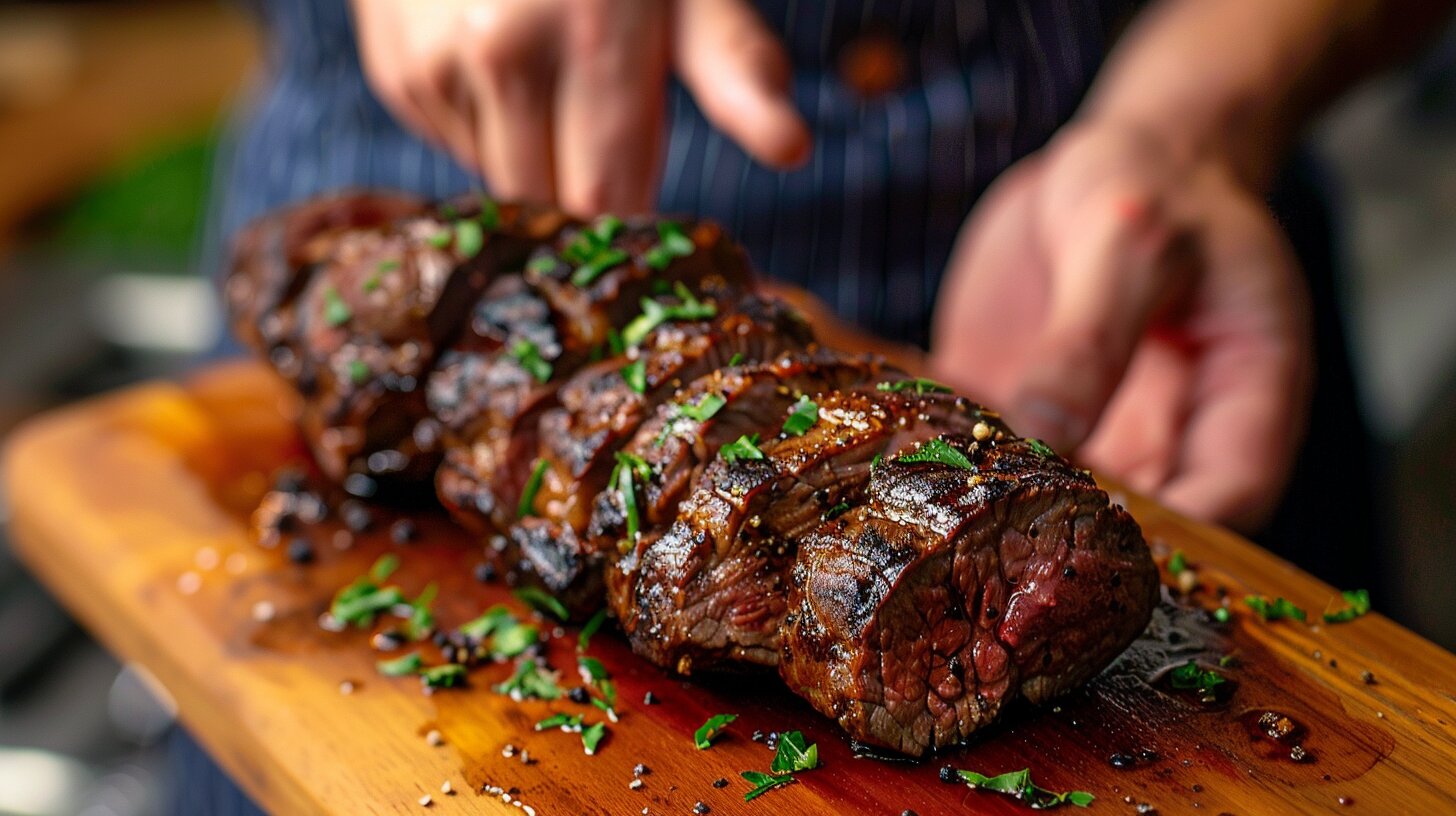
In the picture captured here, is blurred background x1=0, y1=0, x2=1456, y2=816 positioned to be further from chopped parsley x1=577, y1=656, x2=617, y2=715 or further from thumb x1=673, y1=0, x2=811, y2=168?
chopped parsley x1=577, y1=656, x2=617, y2=715

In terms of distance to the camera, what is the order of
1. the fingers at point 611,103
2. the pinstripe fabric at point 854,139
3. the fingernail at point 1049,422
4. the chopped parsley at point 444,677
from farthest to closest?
the pinstripe fabric at point 854,139 → the fingers at point 611,103 → the fingernail at point 1049,422 → the chopped parsley at point 444,677

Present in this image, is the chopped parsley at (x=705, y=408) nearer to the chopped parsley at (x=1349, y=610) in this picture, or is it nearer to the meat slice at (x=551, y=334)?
the meat slice at (x=551, y=334)

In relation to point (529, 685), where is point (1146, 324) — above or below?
above

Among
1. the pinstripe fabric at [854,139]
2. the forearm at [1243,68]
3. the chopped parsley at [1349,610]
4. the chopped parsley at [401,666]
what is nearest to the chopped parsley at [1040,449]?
the chopped parsley at [1349,610]

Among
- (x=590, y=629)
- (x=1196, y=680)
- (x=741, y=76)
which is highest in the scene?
(x=741, y=76)

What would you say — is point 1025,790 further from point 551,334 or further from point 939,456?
point 551,334

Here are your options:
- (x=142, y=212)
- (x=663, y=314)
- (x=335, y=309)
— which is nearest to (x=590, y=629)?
(x=663, y=314)

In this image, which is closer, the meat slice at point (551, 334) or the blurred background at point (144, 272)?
the meat slice at point (551, 334)

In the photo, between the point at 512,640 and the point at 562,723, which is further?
the point at 512,640
